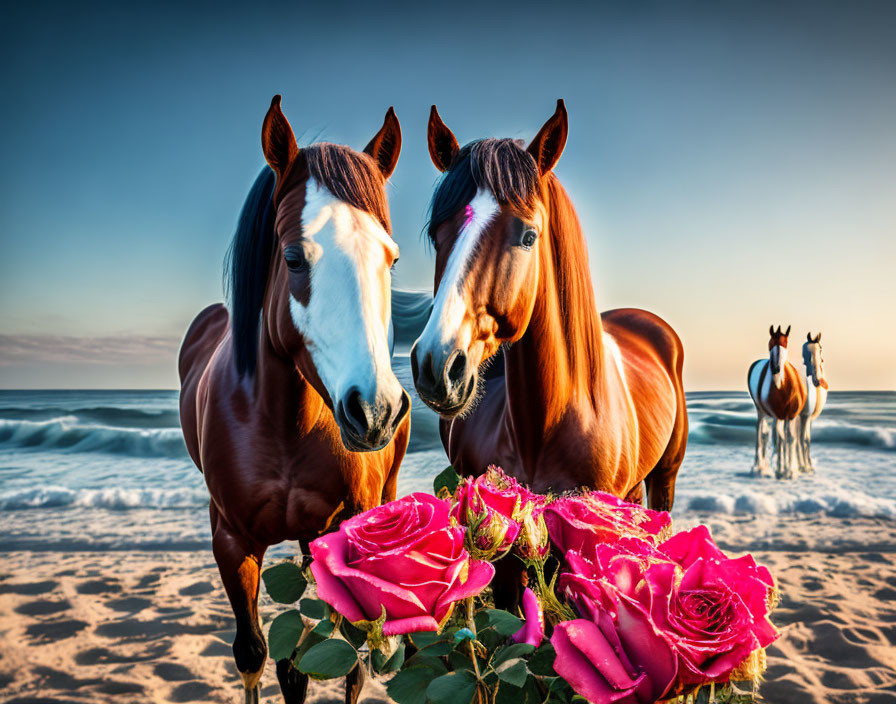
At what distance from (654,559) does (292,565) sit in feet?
1.30

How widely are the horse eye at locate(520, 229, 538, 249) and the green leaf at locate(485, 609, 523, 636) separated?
2.96 ft

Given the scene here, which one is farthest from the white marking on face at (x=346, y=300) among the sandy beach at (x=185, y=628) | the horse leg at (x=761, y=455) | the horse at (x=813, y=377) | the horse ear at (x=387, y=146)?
the horse leg at (x=761, y=455)

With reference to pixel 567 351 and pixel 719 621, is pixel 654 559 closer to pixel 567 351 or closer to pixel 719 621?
pixel 719 621

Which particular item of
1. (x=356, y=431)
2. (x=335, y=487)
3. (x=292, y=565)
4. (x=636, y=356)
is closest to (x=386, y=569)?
(x=292, y=565)

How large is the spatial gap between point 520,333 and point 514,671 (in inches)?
35.2

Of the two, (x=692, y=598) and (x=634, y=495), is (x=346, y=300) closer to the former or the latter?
(x=692, y=598)

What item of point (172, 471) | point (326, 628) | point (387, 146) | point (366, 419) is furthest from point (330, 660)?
point (172, 471)

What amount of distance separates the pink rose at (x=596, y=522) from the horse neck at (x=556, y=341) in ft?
2.52

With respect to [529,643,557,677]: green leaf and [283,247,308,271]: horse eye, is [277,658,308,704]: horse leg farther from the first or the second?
[529,643,557,677]: green leaf

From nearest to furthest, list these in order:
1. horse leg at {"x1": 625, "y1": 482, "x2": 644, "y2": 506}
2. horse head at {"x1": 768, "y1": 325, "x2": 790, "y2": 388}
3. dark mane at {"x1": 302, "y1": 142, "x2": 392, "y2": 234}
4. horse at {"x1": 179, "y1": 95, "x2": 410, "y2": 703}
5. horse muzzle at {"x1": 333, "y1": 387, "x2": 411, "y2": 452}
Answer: horse muzzle at {"x1": 333, "y1": 387, "x2": 411, "y2": 452}, horse at {"x1": 179, "y1": 95, "x2": 410, "y2": 703}, dark mane at {"x1": 302, "y1": 142, "x2": 392, "y2": 234}, horse leg at {"x1": 625, "y1": 482, "x2": 644, "y2": 506}, horse head at {"x1": 768, "y1": 325, "x2": 790, "y2": 388}

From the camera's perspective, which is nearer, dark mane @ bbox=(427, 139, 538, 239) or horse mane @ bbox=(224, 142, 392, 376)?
dark mane @ bbox=(427, 139, 538, 239)

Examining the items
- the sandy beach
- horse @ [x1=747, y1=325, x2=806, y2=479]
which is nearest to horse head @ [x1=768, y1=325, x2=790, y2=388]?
horse @ [x1=747, y1=325, x2=806, y2=479]

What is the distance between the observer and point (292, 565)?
0.64m

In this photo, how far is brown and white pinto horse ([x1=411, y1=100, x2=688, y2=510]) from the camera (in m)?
1.17
